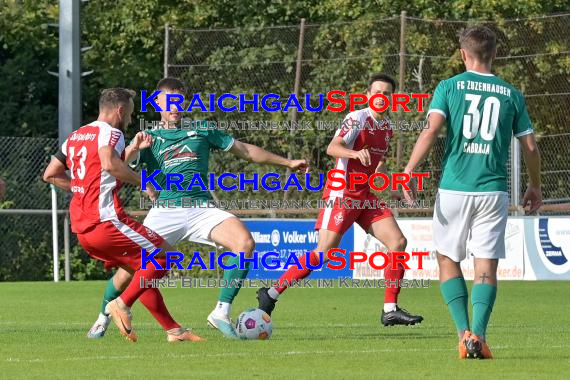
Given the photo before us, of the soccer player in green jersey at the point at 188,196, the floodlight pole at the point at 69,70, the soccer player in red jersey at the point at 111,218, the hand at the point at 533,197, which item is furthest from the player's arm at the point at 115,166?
the floodlight pole at the point at 69,70

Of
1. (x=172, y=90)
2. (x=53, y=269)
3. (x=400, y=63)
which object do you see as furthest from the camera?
(x=53, y=269)

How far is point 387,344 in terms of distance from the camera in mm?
10008

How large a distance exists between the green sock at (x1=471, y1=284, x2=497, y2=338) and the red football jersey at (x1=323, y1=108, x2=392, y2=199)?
376cm

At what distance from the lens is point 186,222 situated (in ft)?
35.5

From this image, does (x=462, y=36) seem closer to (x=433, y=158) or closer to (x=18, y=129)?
(x=433, y=158)

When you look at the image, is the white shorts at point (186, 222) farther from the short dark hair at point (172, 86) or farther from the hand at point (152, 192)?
the short dark hair at point (172, 86)

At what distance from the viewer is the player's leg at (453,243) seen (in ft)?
28.9

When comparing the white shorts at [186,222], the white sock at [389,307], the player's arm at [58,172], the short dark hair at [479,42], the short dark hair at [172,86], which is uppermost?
the short dark hair at [479,42]

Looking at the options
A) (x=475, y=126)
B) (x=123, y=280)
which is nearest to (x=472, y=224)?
(x=475, y=126)

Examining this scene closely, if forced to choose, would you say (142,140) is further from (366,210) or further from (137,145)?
(366,210)

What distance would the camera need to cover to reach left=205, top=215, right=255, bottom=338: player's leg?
10.6m

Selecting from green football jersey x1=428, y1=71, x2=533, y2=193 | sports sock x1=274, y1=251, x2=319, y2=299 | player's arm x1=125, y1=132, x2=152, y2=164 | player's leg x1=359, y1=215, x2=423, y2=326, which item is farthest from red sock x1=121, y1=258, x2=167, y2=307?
player's leg x1=359, y1=215, x2=423, y2=326

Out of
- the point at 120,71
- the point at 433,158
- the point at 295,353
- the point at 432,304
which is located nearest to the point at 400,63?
the point at 433,158

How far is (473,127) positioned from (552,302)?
25.6 ft
